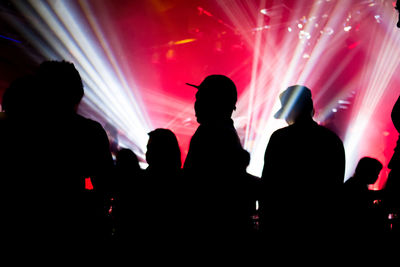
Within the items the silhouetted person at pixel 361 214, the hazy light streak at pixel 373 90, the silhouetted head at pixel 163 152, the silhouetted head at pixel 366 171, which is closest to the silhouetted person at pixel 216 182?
the silhouetted head at pixel 163 152

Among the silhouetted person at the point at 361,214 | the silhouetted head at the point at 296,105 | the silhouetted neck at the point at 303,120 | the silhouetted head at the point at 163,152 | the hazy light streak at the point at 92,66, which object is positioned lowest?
the silhouetted person at the point at 361,214

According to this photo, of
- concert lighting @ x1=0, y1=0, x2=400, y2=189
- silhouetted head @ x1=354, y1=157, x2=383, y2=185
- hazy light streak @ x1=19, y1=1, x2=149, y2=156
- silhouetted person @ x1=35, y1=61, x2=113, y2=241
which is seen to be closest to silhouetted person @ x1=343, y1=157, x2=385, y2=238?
silhouetted head @ x1=354, y1=157, x2=383, y2=185

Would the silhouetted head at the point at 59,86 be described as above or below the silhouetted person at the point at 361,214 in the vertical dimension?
above

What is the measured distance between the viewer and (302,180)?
1678mm

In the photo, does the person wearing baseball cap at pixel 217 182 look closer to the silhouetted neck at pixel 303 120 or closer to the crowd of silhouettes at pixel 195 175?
the crowd of silhouettes at pixel 195 175

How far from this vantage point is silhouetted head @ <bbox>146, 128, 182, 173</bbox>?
2.00 m

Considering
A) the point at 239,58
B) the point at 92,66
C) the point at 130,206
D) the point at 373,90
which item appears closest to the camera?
the point at 130,206

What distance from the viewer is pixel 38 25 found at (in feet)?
20.4

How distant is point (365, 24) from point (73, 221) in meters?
9.90

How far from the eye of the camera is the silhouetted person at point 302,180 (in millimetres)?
1622

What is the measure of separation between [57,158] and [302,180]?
1.31 m

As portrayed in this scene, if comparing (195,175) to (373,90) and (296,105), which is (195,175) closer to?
(296,105)

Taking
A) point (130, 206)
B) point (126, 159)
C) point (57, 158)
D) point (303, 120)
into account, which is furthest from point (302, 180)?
point (126, 159)

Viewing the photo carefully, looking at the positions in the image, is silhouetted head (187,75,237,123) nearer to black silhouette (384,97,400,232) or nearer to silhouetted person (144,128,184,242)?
silhouetted person (144,128,184,242)
